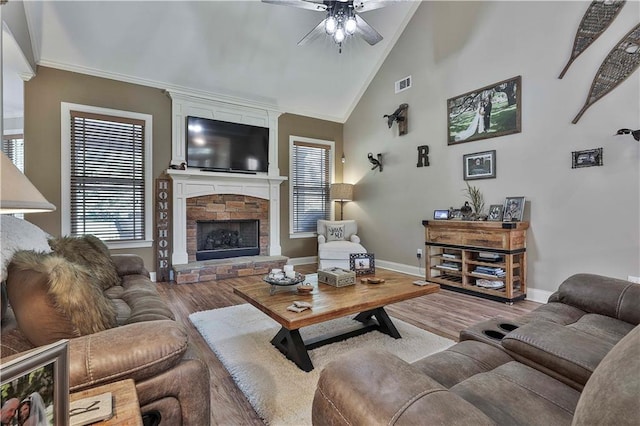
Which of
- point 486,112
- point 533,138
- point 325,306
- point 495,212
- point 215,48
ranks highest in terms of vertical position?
point 215,48

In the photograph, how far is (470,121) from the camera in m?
4.18

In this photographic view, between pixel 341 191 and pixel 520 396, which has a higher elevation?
pixel 341 191

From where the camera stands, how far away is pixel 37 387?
0.58 m

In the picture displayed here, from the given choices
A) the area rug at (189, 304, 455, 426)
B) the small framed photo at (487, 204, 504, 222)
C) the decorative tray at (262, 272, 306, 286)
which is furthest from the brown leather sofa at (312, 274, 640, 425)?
the small framed photo at (487, 204, 504, 222)

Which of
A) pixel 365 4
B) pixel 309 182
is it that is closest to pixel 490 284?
pixel 365 4

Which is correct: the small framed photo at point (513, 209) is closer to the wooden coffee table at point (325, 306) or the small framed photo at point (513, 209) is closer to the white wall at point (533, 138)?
the white wall at point (533, 138)

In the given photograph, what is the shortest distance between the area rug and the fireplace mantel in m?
1.89

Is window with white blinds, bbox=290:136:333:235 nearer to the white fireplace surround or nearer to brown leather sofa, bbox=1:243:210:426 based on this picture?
the white fireplace surround

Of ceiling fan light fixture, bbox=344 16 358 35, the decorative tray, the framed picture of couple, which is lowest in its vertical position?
the decorative tray

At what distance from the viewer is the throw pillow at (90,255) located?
7.14 ft

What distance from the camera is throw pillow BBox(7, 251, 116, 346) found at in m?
1.09

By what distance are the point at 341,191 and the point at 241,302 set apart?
3.02 metres

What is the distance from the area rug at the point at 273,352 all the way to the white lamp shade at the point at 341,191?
3.11m

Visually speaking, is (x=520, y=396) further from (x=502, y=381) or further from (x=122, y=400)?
(x=122, y=400)
